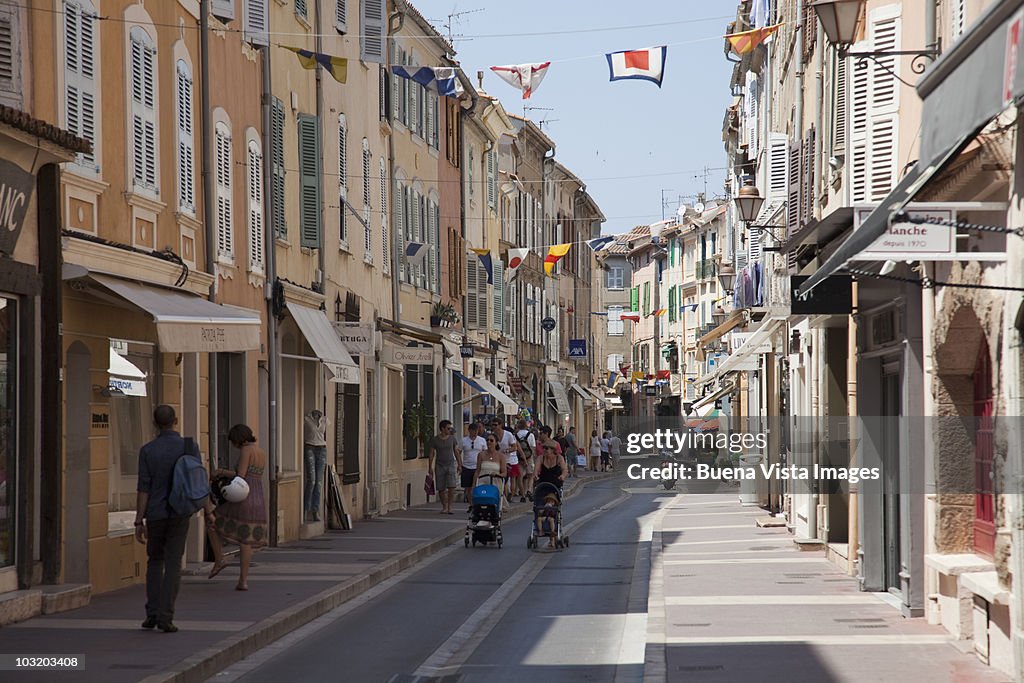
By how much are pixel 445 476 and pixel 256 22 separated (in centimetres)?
1169

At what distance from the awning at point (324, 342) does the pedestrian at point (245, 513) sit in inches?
260

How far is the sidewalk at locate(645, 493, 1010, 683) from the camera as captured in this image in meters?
11.4

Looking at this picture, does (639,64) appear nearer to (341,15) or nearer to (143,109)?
(143,109)

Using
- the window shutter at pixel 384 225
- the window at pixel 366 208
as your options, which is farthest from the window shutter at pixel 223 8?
the window shutter at pixel 384 225

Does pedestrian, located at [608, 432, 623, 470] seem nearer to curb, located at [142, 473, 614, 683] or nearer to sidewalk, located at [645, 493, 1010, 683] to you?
sidewalk, located at [645, 493, 1010, 683]

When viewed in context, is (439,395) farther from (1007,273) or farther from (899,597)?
(1007,273)

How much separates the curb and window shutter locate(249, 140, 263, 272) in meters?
4.61

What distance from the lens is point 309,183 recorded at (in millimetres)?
25547

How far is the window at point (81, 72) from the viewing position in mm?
15008

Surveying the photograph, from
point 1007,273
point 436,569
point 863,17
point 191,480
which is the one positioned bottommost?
point 436,569

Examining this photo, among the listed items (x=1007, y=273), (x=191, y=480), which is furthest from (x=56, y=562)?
(x=1007, y=273)

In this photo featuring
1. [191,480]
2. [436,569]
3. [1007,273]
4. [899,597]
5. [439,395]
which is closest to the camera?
[1007,273]

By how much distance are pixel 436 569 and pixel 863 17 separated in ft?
29.2

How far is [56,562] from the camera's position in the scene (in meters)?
14.3
